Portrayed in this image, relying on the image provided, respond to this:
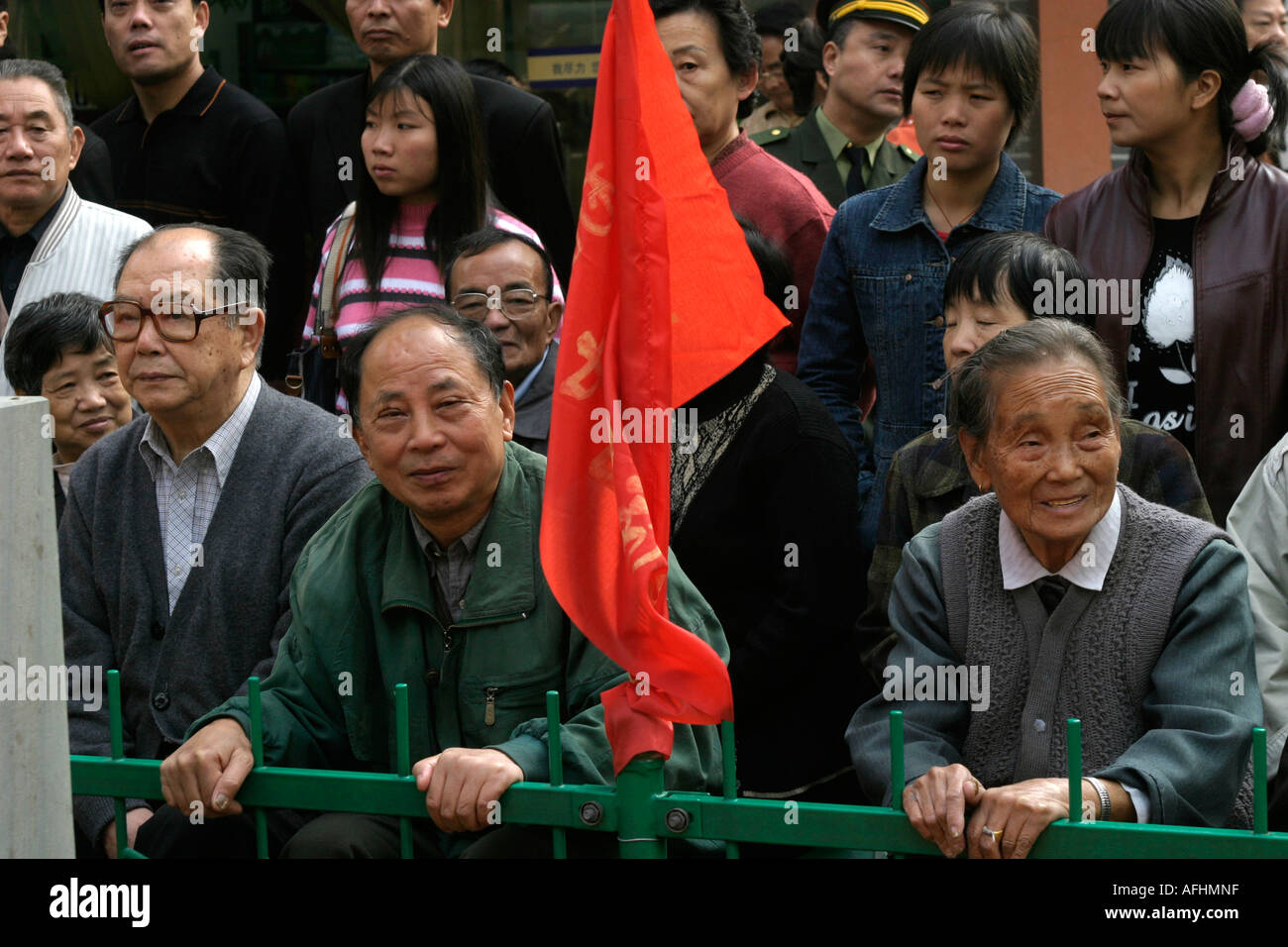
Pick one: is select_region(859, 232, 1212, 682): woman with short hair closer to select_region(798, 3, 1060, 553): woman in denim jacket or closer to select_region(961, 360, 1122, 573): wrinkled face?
select_region(798, 3, 1060, 553): woman in denim jacket

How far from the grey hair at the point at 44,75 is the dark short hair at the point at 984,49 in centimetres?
257

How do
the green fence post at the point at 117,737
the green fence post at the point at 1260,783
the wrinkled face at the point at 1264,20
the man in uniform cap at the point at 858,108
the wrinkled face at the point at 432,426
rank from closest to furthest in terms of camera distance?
the green fence post at the point at 1260,783 < the green fence post at the point at 117,737 < the wrinkled face at the point at 432,426 < the man in uniform cap at the point at 858,108 < the wrinkled face at the point at 1264,20

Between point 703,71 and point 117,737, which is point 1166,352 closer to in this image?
point 703,71

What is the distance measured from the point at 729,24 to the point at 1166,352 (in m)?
1.66

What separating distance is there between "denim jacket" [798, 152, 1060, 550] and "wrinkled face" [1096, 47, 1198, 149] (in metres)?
0.37

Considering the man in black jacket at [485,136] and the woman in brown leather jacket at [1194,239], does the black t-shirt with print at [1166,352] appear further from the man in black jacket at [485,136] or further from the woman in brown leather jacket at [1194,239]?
the man in black jacket at [485,136]

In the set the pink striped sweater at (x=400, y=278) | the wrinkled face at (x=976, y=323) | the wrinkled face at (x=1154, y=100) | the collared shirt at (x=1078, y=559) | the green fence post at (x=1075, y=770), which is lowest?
the green fence post at (x=1075, y=770)

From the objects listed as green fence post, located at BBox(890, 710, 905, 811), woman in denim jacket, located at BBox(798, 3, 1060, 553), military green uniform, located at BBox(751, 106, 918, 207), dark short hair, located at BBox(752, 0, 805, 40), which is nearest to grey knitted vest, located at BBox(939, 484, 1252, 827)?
green fence post, located at BBox(890, 710, 905, 811)

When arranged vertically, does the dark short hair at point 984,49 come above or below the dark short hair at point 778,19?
below

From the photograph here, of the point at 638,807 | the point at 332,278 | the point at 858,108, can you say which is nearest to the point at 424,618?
the point at 638,807

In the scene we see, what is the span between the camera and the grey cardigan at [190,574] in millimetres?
3645

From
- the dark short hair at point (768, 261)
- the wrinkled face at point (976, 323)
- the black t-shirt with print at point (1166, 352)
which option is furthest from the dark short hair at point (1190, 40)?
the dark short hair at point (768, 261)

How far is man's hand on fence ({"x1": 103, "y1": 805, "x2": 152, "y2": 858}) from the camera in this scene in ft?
11.2
